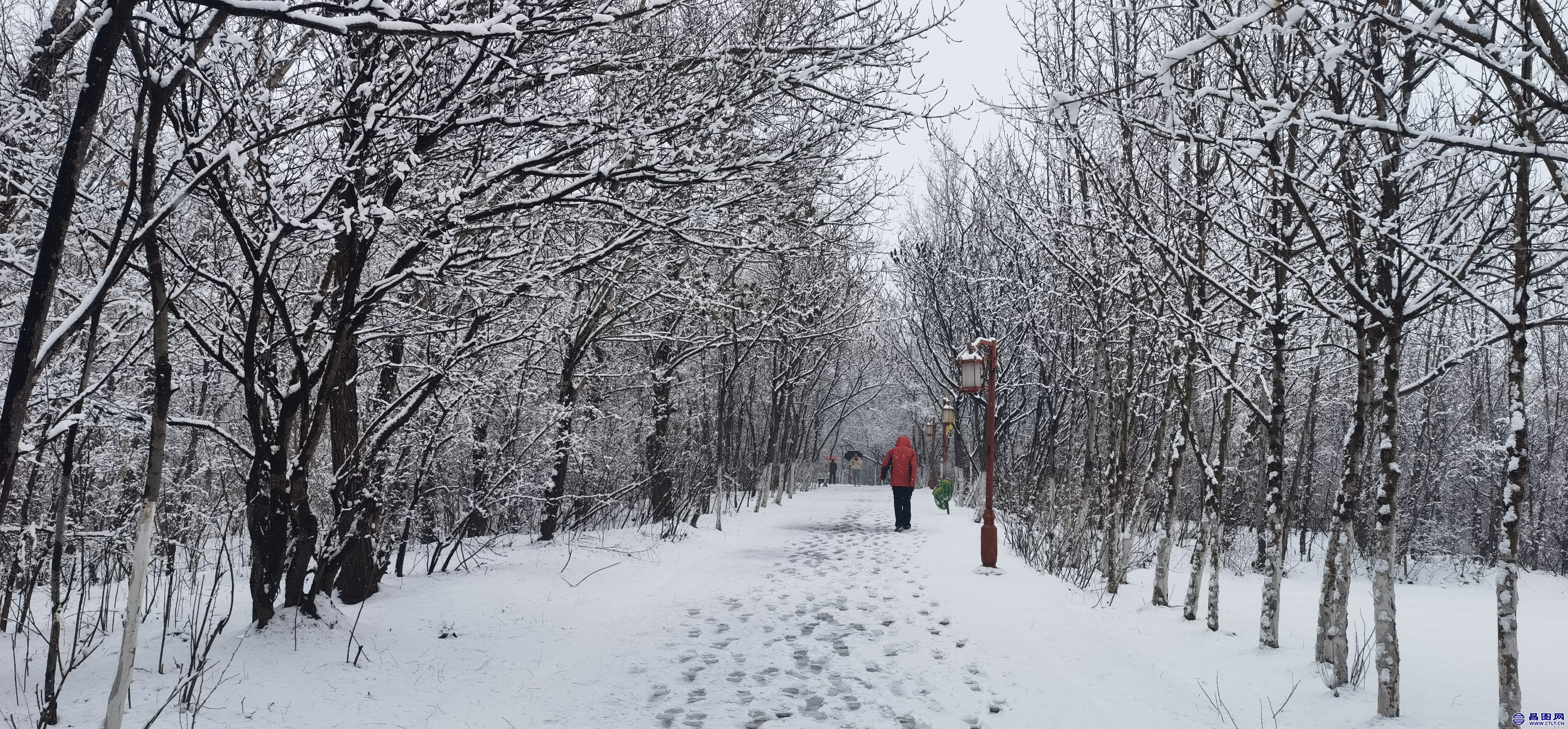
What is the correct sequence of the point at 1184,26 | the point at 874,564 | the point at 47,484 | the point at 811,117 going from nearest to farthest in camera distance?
the point at 1184,26 < the point at 811,117 < the point at 47,484 < the point at 874,564

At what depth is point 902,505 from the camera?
53.1 feet

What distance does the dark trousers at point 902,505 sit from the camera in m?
16.1

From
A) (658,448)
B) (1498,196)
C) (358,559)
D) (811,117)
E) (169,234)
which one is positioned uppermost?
(811,117)

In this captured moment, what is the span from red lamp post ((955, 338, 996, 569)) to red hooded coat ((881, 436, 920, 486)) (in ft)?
10.2

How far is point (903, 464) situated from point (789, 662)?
1049cm

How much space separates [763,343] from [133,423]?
12002 mm

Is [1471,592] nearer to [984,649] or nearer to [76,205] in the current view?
[984,649]

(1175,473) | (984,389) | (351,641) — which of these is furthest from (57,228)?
(984,389)

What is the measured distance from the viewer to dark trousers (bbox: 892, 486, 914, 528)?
16.1 meters

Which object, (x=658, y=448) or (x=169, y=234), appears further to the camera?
(x=658, y=448)

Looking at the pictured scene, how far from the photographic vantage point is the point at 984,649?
21.0 ft

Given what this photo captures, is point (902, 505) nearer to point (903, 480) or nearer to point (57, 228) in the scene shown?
point (903, 480)

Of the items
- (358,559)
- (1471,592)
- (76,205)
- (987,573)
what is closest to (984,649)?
(987,573)

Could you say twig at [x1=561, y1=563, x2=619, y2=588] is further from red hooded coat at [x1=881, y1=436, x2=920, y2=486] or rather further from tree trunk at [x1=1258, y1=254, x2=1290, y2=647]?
red hooded coat at [x1=881, y1=436, x2=920, y2=486]
